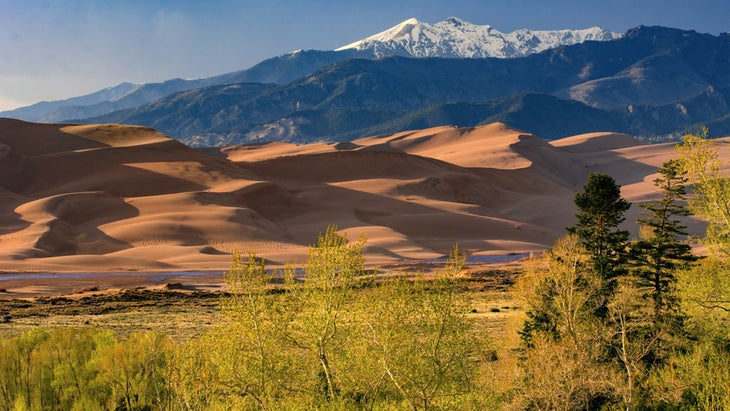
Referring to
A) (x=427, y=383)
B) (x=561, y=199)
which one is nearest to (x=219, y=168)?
(x=561, y=199)

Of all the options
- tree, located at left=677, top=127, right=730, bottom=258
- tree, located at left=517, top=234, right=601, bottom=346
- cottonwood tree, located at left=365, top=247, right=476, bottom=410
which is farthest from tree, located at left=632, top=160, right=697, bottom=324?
cottonwood tree, located at left=365, top=247, right=476, bottom=410

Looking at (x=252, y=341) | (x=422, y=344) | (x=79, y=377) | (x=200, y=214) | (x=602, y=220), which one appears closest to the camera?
(x=252, y=341)

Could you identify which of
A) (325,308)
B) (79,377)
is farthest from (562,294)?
(79,377)

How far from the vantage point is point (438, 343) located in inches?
1116

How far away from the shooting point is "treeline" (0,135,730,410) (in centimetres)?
2784

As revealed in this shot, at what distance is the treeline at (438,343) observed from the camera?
91.4ft

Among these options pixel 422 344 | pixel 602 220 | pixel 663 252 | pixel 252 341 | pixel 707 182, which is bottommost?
pixel 422 344

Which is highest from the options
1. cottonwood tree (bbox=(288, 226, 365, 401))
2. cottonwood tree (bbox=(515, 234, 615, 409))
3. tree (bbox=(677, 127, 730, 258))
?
tree (bbox=(677, 127, 730, 258))

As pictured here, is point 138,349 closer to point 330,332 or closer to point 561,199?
point 330,332

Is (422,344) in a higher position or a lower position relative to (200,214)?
lower

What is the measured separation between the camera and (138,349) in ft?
117

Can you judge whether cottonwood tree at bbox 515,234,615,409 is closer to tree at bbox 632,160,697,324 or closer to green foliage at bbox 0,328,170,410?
tree at bbox 632,160,697,324

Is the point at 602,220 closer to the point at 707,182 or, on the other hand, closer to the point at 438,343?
the point at 707,182

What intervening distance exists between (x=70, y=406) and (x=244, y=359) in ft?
46.3
